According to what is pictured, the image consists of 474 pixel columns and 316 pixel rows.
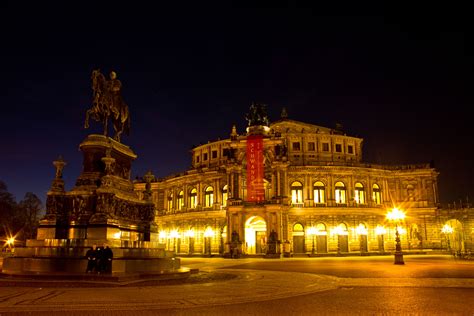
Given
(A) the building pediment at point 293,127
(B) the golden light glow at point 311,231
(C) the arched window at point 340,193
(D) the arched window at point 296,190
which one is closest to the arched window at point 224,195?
(D) the arched window at point 296,190

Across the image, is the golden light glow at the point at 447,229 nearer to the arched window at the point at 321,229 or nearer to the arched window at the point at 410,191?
the arched window at the point at 410,191

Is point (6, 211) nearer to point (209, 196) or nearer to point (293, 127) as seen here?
point (209, 196)

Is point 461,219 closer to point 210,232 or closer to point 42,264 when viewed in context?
point 210,232

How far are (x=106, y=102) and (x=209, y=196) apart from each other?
45199 mm

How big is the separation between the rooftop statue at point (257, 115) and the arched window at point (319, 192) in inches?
458

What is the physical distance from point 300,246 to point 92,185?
44.4 metres

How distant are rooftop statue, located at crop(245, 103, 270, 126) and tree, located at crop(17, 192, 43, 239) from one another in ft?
129

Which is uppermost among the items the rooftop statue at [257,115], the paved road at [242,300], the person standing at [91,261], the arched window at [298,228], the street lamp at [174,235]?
the rooftop statue at [257,115]

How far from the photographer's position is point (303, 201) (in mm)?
58625

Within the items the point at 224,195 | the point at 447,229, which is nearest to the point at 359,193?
the point at 447,229

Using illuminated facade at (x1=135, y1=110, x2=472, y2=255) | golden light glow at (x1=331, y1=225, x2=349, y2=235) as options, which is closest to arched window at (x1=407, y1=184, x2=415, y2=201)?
illuminated facade at (x1=135, y1=110, x2=472, y2=255)

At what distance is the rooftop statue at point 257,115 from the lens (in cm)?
5959

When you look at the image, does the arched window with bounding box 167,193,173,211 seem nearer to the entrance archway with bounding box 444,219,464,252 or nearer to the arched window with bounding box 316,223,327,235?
the arched window with bounding box 316,223,327,235

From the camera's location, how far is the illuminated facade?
56406 millimetres
